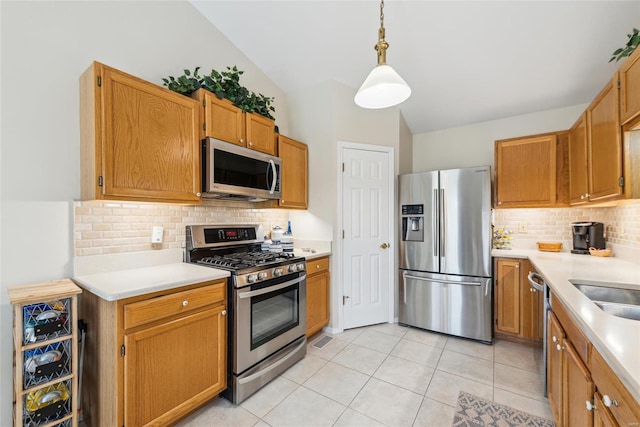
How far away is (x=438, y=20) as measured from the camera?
2.23 metres

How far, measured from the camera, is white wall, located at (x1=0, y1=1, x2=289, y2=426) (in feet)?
5.00

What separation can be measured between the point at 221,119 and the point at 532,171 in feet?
9.89

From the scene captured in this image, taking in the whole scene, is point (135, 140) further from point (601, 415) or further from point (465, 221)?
point (465, 221)

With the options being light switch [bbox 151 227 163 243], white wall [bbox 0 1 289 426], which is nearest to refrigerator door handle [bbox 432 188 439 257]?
light switch [bbox 151 227 163 243]

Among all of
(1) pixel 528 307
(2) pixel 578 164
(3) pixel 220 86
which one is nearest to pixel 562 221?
(2) pixel 578 164

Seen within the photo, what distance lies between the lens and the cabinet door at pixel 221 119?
2070 mm

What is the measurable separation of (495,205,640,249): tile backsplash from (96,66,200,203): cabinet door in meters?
3.39

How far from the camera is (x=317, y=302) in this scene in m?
2.82

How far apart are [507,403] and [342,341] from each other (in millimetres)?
1402

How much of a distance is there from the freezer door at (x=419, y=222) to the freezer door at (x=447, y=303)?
0.15m

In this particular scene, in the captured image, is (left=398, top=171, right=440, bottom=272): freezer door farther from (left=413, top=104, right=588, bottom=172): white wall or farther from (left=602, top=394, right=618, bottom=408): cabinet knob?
(left=602, top=394, right=618, bottom=408): cabinet knob

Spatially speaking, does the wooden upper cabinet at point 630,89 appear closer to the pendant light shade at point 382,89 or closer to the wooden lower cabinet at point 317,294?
the pendant light shade at point 382,89

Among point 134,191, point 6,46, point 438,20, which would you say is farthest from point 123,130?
point 438,20

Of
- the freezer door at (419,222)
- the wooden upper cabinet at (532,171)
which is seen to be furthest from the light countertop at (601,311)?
the freezer door at (419,222)
